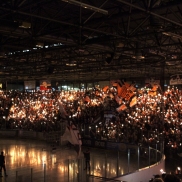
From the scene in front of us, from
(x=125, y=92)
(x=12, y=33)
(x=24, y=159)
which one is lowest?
(x=24, y=159)

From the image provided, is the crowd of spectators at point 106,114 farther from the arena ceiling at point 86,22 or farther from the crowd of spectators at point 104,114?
the arena ceiling at point 86,22

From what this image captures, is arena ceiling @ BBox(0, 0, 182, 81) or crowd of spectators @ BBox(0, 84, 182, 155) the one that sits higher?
arena ceiling @ BBox(0, 0, 182, 81)

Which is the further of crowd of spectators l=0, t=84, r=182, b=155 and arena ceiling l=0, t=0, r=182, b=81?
crowd of spectators l=0, t=84, r=182, b=155

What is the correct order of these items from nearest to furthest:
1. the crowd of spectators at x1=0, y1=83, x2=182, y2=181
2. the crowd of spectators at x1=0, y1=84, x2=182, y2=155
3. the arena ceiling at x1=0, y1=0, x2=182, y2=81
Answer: the arena ceiling at x1=0, y1=0, x2=182, y2=81, the crowd of spectators at x1=0, y1=83, x2=182, y2=181, the crowd of spectators at x1=0, y1=84, x2=182, y2=155

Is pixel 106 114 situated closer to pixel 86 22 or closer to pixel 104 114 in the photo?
pixel 104 114

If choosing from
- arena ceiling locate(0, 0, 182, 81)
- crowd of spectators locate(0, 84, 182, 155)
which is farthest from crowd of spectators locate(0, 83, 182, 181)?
arena ceiling locate(0, 0, 182, 81)

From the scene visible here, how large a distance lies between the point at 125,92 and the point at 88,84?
25.2m

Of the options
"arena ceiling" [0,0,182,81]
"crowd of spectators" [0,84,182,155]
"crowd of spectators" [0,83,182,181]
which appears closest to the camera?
"arena ceiling" [0,0,182,81]

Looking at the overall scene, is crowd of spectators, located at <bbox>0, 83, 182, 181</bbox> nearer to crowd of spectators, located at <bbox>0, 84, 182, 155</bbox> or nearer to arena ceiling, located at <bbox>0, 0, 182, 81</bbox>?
crowd of spectators, located at <bbox>0, 84, 182, 155</bbox>

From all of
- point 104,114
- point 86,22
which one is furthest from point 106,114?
point 86,22

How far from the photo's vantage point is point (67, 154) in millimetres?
22734

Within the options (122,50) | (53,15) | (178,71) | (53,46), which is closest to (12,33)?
(53,15)

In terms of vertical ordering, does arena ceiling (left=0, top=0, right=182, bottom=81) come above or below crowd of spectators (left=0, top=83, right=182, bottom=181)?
above

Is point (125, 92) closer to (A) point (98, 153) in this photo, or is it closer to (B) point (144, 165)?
(A) point (98, 153)
